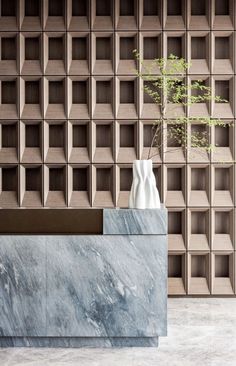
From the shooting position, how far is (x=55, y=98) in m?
5.26

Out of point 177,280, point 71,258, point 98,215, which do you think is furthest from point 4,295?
point 177,280

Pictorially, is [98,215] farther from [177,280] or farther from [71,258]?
[177,280]

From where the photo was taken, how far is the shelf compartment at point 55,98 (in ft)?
17.1

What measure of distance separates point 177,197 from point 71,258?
1855 mm

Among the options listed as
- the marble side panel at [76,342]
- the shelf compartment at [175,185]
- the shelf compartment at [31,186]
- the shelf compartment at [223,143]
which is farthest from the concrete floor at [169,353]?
the shelf compartment at [31,186]

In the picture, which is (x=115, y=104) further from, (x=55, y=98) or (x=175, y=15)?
(x=175, y=15)

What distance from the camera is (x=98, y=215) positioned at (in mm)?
3619

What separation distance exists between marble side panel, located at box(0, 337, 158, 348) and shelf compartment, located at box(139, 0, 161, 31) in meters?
2.98

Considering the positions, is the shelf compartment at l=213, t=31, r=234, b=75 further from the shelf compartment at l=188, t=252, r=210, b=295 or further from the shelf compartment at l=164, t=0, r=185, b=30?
the shelf compartment at l=188, t=252, r=210, b=295

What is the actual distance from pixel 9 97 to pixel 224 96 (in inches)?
83.6

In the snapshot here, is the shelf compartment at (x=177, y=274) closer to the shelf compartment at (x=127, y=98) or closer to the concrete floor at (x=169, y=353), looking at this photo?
the concrete floor at (x=169, y=353)

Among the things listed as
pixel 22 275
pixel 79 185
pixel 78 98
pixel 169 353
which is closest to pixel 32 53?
pixel 78 98

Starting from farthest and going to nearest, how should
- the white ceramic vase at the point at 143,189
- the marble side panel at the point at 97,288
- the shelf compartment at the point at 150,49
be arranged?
the shelf compartment at the point at 150,49 < the white ceramic vase at the point at 143,189 < the marble side panel at the point at 97,288

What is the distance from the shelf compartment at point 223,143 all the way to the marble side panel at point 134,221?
5.74 ft
